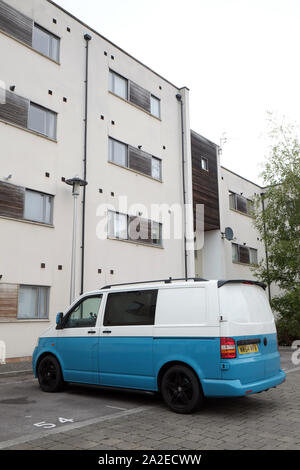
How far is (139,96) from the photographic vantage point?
61.3 feet

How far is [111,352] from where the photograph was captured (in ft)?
23.9

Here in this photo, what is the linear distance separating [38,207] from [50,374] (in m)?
6.82

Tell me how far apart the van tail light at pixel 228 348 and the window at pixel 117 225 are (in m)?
10.3

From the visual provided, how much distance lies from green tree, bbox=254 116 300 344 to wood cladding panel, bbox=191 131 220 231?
12.1 ft

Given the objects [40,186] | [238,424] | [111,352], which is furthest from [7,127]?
[238,424]

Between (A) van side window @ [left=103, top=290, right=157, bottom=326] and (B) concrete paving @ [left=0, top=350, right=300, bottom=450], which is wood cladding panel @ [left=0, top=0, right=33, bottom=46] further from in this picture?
(B) concrete paving @ [left=0, top=350, right=300, bottom=450]

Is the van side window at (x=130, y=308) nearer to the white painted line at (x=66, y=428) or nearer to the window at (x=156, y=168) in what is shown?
the white painted line at (x=66, y=428)

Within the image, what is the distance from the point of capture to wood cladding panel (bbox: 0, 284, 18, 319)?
12.1 m

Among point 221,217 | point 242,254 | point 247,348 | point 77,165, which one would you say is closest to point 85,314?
point 247,348

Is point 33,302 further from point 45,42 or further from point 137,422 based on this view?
point 45,42

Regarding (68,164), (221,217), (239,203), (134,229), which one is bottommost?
(134,229)

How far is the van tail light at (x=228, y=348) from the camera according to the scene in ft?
19.8

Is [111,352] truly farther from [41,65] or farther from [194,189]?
[194,189]

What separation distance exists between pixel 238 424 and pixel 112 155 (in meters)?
12.9
